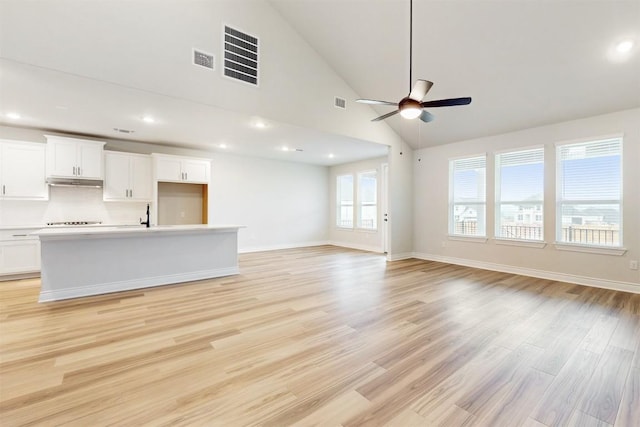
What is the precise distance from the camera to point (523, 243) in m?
5.36

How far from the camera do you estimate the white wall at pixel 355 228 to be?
805 cm

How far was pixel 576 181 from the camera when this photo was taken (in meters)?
4.76

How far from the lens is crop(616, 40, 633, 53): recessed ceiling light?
3.39 m

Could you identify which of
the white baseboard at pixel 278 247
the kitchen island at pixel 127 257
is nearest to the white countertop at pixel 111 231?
the kitchen island at pixel 127 257

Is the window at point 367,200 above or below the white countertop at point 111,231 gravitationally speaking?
above

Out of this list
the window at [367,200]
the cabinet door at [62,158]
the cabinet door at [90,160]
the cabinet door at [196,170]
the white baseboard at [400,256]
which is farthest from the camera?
the window at [367,200]

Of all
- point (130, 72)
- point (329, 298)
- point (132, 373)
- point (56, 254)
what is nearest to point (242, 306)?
point (329, 298)

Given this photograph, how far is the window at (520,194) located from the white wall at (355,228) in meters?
2.95

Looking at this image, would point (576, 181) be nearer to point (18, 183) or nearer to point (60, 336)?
point (60, 336)

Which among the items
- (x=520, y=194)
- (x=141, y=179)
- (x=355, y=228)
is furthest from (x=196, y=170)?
(x=520, y=194)

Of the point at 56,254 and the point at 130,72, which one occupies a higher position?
the point at 130,72

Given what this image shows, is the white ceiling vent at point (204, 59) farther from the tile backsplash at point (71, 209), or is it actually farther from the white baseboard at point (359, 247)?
the white baseboard at point (359, 247)

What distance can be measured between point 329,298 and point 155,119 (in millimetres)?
4091

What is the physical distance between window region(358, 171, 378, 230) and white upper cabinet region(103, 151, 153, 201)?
558 centimetres
